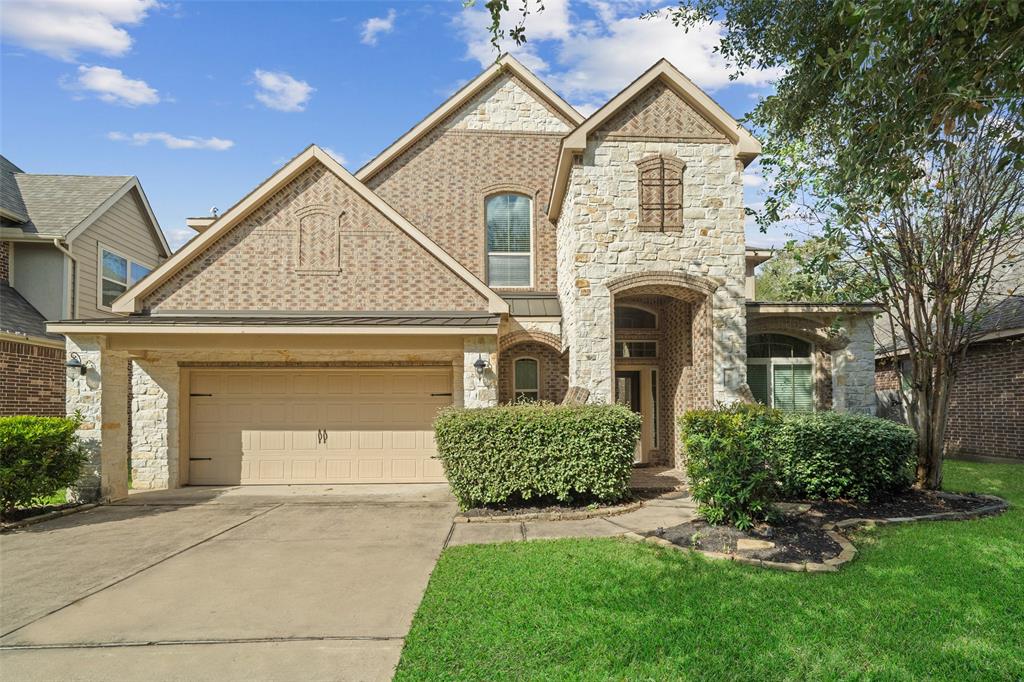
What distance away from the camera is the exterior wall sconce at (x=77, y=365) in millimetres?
9539

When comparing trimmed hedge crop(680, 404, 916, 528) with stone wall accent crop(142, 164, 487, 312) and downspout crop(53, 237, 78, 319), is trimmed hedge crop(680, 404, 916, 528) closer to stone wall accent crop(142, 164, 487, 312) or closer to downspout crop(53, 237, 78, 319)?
stone wall accent crop(142, 164, 487, 312)

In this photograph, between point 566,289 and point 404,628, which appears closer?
point 404,628

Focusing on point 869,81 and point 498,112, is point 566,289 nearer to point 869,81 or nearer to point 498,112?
point 498,112

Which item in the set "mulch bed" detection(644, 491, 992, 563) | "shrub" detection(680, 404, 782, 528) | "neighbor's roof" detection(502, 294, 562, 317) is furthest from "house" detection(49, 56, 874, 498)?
"shrub" detection(680, 404, 782, 528)

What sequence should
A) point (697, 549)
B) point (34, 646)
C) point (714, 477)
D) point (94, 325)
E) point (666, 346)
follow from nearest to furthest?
point (34, 646), point (697, 549), point (714, 477), point (94, 325), point (666, 346)

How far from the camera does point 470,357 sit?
9914 millimetres

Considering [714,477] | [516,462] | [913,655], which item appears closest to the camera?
[913,655]

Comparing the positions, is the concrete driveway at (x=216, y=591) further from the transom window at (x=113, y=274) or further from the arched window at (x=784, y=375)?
the transom window at (x=113, y=274)

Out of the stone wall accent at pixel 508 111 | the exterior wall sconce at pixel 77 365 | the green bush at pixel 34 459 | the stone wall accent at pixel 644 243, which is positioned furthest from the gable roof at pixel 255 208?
the stone wall accent at pixel 508 111

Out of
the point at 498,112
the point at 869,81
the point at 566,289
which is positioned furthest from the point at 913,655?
the point at 498,112

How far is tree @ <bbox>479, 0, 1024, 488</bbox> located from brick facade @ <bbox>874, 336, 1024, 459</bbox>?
5.72 meters

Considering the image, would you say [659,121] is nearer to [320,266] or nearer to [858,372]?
[858,372]

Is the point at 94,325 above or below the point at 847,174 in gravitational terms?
below

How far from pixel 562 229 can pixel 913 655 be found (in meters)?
9.90
